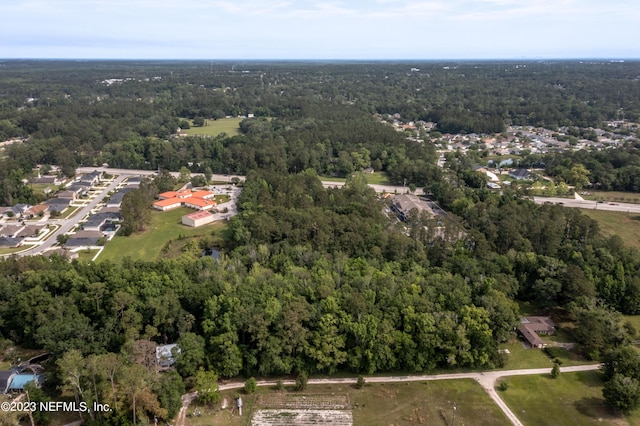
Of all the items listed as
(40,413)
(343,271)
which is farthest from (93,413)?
(343,271)

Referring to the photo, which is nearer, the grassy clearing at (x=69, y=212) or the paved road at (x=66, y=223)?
the paved road at (x=66, y=223)

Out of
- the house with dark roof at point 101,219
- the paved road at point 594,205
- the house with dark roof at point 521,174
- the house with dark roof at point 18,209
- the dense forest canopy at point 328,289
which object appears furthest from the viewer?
the house with dark roof at point 521,174

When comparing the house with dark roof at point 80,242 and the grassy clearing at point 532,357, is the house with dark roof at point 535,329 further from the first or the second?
the house with dark roof at point 80,242

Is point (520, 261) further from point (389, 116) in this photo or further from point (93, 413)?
point (389, 116)

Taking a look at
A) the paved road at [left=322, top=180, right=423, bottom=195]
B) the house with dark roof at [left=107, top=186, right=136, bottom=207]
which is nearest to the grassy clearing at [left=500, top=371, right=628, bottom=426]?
the paved road at [left=322, top=180, right=423, bottom=195]

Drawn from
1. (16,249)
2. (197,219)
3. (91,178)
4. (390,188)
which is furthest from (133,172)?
(390,188)

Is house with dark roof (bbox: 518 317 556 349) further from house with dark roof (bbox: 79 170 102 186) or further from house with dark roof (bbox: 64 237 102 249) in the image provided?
house with dark roof (bbox: 79 170 102 186)

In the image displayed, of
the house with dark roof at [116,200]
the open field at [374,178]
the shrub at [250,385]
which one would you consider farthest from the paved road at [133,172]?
the shrub at [250,385]

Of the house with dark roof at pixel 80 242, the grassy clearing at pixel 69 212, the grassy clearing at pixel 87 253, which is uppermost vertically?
the grassy clearing at pixel 69 212

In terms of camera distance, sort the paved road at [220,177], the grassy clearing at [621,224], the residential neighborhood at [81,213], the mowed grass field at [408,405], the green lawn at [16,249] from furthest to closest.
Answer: the paved road at [220,177] < the grassy clearing at [621,224] < the residential neighborhood at [81,213] < the green lawn at [16,249] < the mowed grass field at [408,405]
